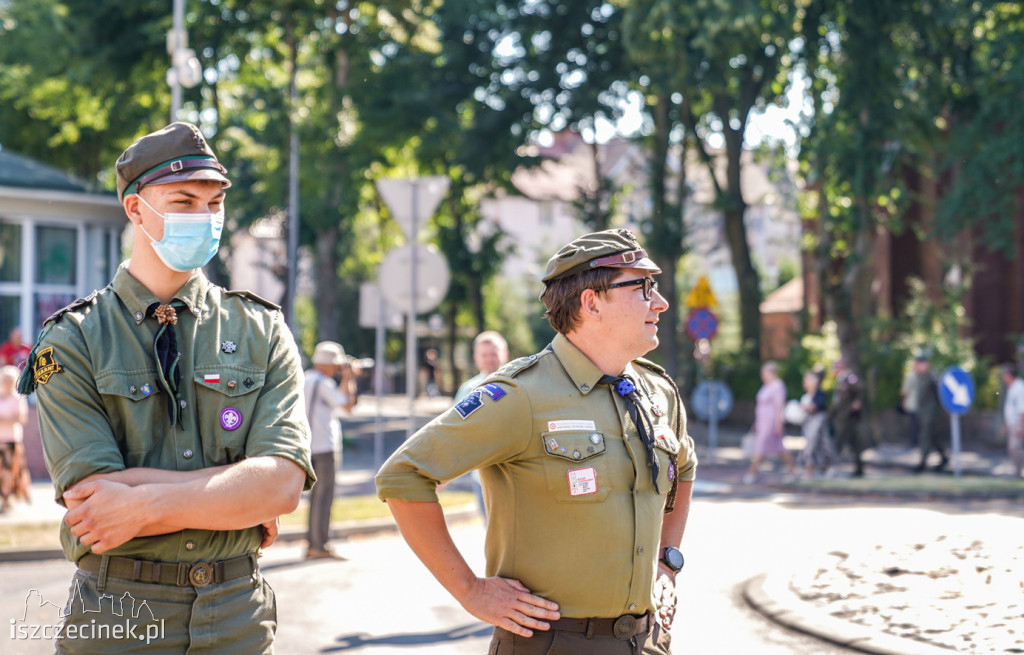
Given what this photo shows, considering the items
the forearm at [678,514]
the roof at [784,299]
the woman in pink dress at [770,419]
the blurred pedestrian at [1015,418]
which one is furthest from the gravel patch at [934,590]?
the roof at [784,299]

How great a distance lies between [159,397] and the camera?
2717 millimetres

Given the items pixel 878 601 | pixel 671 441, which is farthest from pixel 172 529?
pixel 878 601

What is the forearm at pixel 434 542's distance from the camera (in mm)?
2982

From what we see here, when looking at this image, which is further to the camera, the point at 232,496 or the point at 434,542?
the point at 434,542

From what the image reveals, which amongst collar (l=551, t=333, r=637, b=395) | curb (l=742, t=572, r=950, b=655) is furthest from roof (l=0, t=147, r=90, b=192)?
collar (l=551, t=333, r=637, b=395)

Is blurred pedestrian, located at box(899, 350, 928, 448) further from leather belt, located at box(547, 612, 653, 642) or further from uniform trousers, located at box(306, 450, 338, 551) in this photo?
leather belt, located at box(547, 612, 653, 642)

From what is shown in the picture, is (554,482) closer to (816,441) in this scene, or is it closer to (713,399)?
(816,441)

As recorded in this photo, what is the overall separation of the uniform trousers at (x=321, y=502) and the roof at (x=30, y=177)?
1246 cm

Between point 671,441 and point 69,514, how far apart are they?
5.41ft

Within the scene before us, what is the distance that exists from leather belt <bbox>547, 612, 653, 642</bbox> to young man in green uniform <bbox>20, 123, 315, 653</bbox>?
772mm

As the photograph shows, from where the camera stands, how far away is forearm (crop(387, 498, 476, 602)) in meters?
2.98

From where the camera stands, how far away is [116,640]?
2566 mm

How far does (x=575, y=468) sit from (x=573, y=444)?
69 mm

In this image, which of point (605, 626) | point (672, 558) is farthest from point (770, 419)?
point (605, 626)
